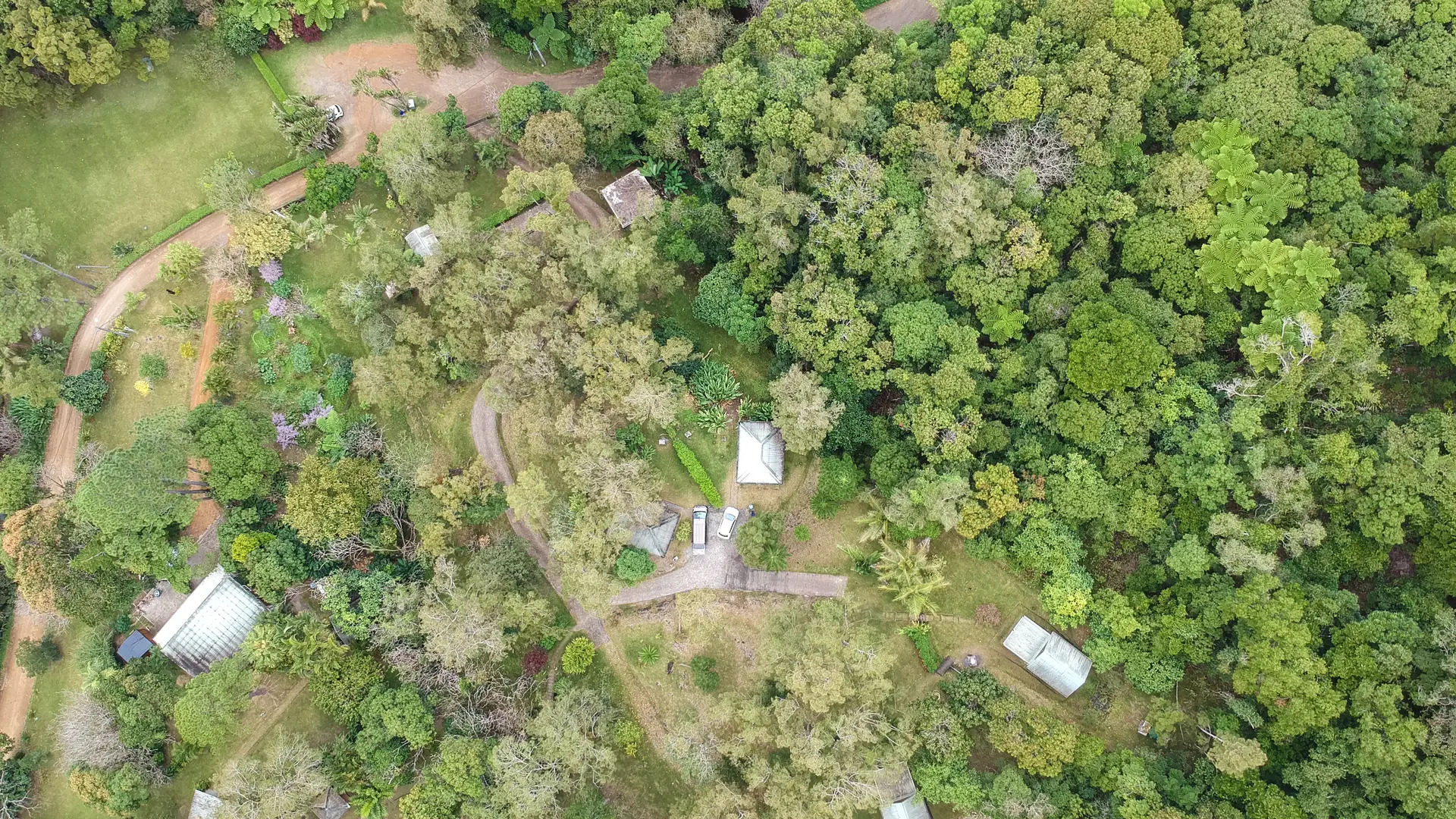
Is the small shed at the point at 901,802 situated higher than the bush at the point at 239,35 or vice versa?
the bush at the point at 239,35

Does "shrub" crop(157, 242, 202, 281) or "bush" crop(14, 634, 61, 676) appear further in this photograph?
"shrub" crop(157, 242, 202, 281)

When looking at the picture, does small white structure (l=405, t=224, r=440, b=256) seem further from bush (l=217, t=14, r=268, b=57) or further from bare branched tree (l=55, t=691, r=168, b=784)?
bare branched tree (l=55, t=691, r=168, b=784)

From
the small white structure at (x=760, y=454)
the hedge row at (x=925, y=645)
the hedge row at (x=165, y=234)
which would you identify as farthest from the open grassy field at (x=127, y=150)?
the hedge row at (x=925, y=645)

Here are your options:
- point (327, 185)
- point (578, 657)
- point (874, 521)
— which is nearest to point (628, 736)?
point (578, 657)

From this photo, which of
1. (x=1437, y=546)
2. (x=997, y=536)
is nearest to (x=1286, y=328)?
(x=1437, y=546)

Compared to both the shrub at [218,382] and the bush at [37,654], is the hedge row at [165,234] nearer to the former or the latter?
the shrub at [218,382]

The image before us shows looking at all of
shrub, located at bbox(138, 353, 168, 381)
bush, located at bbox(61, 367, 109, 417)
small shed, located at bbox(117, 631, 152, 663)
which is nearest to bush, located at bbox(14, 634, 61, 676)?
small shed, located at bbox(117, 631, 152, 663)
